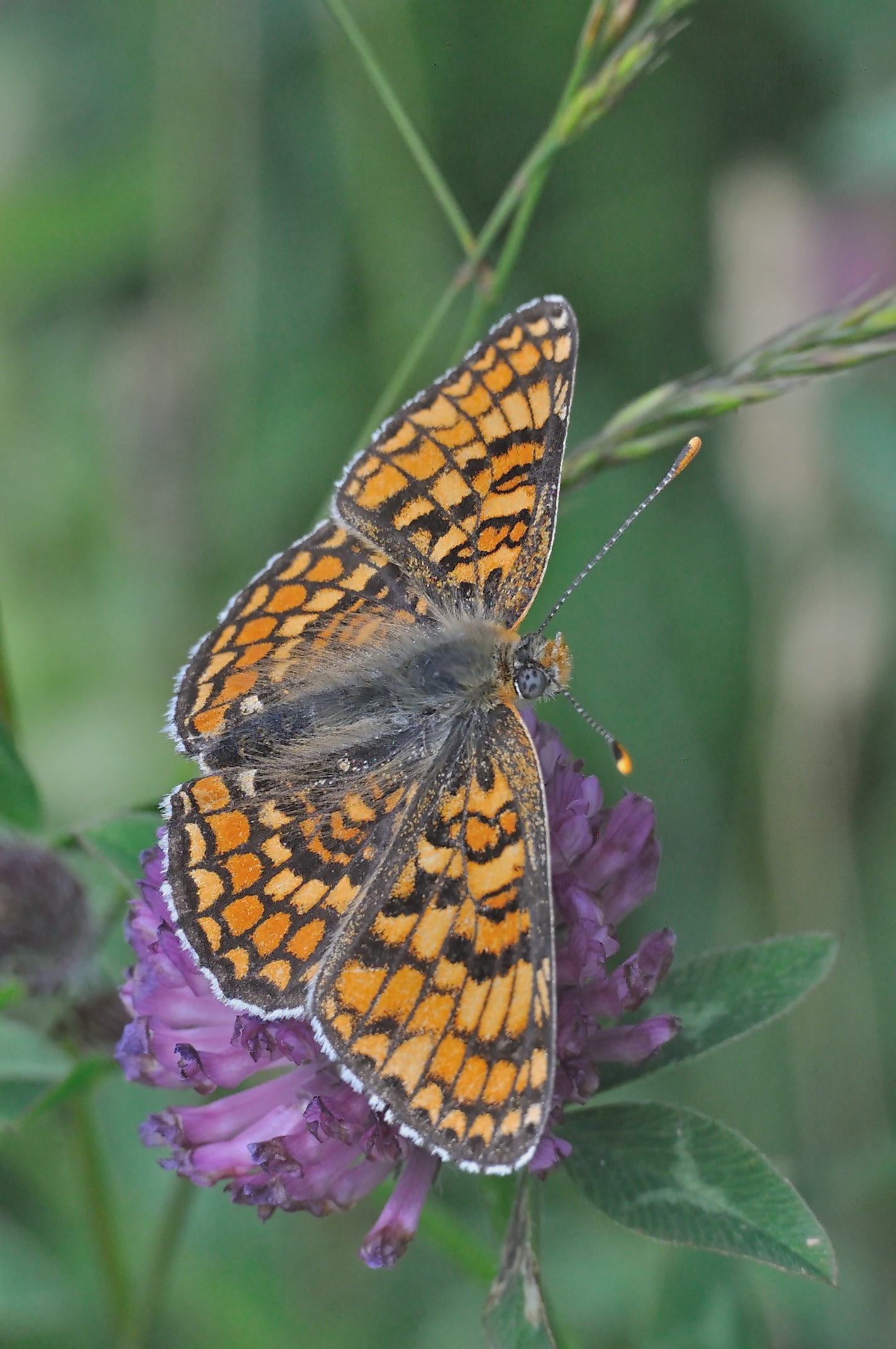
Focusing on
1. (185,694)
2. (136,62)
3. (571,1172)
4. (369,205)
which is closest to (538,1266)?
(571,1172)

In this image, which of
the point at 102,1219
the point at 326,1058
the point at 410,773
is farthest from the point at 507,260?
the point at 102,1219

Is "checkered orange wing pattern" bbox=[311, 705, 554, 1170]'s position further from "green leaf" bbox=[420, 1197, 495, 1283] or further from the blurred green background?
the blurred green background

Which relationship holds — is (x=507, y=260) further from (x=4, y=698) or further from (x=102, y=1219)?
(x=102, y=1219)

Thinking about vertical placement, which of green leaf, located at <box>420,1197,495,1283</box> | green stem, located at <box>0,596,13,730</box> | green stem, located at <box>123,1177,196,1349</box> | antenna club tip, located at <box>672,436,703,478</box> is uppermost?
green stem, located at <box>0,596,13,730</box>

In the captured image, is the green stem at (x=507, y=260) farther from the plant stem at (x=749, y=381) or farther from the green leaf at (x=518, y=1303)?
the green leaf at (x=518, y=1303)

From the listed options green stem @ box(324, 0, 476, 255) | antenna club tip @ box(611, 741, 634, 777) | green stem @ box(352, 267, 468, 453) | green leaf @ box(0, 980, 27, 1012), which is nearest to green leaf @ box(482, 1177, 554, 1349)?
antenna club tip @ box(611, 741, 634, 777)

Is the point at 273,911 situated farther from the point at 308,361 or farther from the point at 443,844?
the point at 308,361

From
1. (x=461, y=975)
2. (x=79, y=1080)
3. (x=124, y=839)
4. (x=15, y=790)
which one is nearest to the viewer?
(x=461, y=975)

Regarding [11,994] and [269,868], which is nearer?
[269,868]
